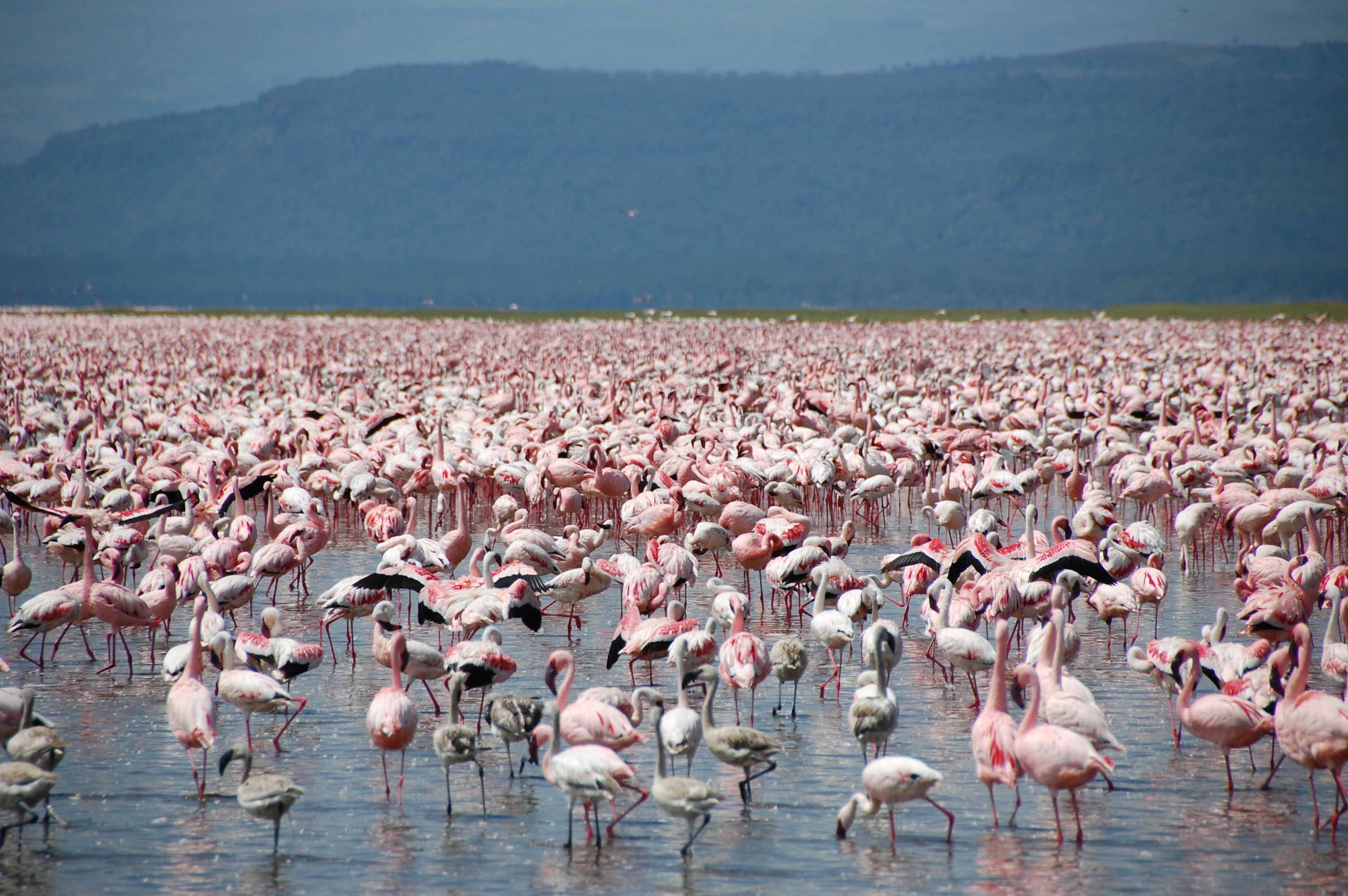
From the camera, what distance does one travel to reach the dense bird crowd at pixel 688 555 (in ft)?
21.2

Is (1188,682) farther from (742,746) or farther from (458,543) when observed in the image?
(458,543)

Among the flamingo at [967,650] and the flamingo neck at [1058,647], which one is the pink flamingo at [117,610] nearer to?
the flamingo at [967,650]

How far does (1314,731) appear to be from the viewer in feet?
19.8

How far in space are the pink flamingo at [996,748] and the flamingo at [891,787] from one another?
261 mm

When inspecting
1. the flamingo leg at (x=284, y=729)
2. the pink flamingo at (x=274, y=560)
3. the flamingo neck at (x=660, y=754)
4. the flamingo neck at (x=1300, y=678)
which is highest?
the pink flamingo at (x=274, y=560)

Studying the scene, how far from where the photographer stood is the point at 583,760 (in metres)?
5.86

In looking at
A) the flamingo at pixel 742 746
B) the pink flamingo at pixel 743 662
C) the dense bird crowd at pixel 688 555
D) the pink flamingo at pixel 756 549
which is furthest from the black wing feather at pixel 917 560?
the flamingo at pixel 742 746

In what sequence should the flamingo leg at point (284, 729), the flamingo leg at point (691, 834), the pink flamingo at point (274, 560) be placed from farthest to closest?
the pink flamingo at point (274, 560), the flamingo leg at point (284, 729), the flamingo leg at point (691, 834)

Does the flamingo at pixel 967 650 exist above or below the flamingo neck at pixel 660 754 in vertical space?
above

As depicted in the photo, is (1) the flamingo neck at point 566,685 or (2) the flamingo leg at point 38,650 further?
(2) the flamingo leg at point 38,650

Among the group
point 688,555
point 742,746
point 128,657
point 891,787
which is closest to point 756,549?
point 688,555

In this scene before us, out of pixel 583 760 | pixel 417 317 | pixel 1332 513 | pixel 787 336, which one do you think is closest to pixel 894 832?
pixel 583 760

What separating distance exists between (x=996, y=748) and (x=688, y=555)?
3.97m

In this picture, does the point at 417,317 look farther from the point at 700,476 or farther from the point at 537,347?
the point at 700,476
